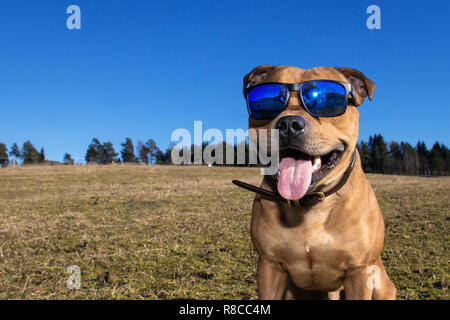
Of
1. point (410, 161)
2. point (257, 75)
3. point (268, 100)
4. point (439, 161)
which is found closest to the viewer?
point (268, 100)

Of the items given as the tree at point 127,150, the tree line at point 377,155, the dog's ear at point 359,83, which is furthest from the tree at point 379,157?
the dog's ear at point 359,83

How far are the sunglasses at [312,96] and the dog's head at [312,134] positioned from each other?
1.7 inches

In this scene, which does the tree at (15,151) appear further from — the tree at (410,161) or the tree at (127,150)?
the tree at (410,161)

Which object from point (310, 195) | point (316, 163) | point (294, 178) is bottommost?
point (310, 195)

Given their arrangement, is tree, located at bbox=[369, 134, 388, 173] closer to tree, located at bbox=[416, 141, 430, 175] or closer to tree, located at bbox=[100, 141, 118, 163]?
tree, located at bbox=[416, 141, 430, 175]

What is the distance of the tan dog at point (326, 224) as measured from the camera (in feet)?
8.63

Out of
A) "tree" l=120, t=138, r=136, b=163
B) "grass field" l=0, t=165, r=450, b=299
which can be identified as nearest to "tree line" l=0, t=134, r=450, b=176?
"tree" l=120, t=138, r=136, b=163

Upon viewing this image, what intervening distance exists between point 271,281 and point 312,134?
125 centimetres

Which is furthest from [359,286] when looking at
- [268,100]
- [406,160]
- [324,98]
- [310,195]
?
[406,160]

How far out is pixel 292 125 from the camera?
251 cm

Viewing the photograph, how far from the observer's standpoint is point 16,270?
5309 mm

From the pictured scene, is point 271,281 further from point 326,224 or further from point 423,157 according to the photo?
point 423,157
